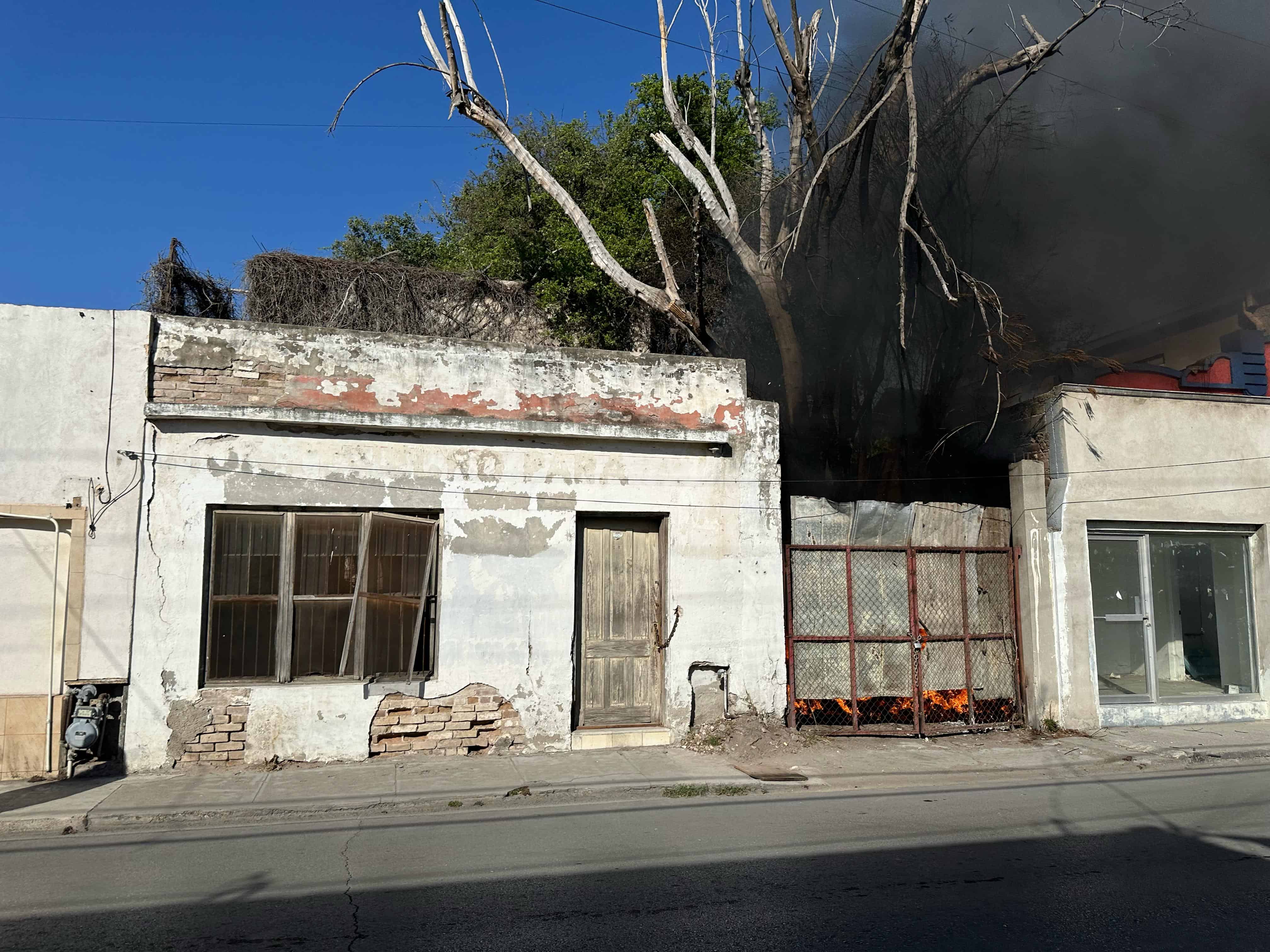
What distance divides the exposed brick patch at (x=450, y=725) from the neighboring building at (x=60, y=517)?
91.6 inches

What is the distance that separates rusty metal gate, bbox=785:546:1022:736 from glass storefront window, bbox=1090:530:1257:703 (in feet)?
4.60

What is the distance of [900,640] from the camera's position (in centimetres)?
1044

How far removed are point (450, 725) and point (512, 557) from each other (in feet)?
5.69

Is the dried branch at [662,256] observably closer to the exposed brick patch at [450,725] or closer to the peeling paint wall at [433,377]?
the peeling paint wall at [433,377]

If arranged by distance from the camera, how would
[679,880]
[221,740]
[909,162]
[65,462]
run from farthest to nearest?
1. [909,162]
2. [221,740]
3. [65,462]
4. [679,880]

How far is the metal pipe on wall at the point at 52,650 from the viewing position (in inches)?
313

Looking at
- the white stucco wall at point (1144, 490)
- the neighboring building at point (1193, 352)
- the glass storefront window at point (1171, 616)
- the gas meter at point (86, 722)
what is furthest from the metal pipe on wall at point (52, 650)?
the neighboring building at point (1193, 352)

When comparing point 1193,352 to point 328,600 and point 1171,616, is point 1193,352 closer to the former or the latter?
point 1171,616

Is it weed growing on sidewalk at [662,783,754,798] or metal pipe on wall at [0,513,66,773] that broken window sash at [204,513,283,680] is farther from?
weed growing on sidewalk at [662,783,754,798]

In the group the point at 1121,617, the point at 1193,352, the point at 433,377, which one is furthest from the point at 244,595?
the point at 1193,352

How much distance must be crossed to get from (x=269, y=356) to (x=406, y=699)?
358 centimetres

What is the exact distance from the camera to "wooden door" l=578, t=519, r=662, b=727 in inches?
380

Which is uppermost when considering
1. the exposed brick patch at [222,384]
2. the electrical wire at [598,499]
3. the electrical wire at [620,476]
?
the exposed brick patch at [222,384]

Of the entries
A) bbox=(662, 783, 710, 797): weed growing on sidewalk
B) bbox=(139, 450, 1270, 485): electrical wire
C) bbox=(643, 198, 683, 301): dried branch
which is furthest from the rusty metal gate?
bbox=(643, 198, 683, 301): dried branch
